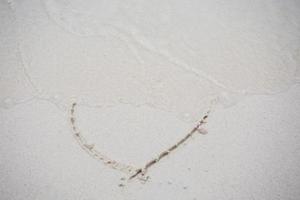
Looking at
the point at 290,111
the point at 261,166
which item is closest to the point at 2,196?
the point at 261,166

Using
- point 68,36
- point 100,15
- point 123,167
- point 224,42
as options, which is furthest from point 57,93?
point 224,42

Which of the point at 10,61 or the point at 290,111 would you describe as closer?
the point at 290,111

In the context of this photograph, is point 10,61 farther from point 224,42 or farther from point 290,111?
point 290,111

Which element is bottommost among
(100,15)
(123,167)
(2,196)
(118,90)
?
(2,196)

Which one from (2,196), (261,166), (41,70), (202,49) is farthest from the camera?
(202,49)

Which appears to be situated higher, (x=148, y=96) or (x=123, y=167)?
(x=148, y=96)

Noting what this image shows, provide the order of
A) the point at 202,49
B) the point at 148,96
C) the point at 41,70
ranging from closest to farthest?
the point at 148,96 → the point at 41,70 → the point at 202,49
